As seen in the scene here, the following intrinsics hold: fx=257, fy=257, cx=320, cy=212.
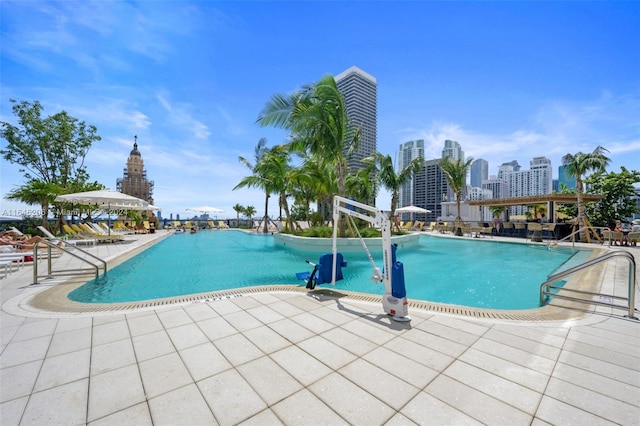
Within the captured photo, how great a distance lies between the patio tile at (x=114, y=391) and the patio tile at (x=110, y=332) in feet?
2.64

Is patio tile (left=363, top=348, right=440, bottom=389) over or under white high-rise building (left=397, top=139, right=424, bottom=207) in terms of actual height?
under

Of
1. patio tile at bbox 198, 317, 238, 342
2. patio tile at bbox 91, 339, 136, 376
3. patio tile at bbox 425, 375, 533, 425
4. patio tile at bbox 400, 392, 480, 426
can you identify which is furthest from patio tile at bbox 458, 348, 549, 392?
patio tile at bbox 91, 339, 136, 376

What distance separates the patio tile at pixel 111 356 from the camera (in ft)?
7.67

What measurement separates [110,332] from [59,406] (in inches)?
55.0

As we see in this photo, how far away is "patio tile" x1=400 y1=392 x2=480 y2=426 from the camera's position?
1.69m

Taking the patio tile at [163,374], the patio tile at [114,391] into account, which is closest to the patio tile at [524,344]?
the patio tile at [163,374]

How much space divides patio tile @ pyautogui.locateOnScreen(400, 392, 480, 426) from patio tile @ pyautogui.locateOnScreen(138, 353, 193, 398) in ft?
5.74

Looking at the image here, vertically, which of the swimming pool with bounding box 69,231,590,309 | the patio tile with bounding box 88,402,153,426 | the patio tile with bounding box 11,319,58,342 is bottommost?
the swimming pool with bounding box 69,231,590,309

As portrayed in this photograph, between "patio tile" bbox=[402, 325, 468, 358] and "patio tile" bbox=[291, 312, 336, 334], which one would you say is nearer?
"patio tile" bbox=[402, 325, 468, 358]

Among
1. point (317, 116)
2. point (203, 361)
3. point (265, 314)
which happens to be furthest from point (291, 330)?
point (317, 116)

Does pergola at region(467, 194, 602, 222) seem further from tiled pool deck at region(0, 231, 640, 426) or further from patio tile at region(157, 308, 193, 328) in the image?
patio tile at region(157, 308, 193, 328)

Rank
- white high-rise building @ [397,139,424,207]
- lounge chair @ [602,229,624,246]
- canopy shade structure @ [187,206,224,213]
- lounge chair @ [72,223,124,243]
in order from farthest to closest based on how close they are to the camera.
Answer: white high-rise building @ [397,139,424,207] < canopy shade structure @ [187,206,224,213] < lounge chair @ [72,223,124,243] < lounge chair @ [602,229,624,246]

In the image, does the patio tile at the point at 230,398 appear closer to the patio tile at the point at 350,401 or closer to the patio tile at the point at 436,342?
the patio tile at the point at 350,401

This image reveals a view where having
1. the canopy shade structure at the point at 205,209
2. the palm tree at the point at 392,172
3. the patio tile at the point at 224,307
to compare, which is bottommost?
the patio tile at the point at 224,307
